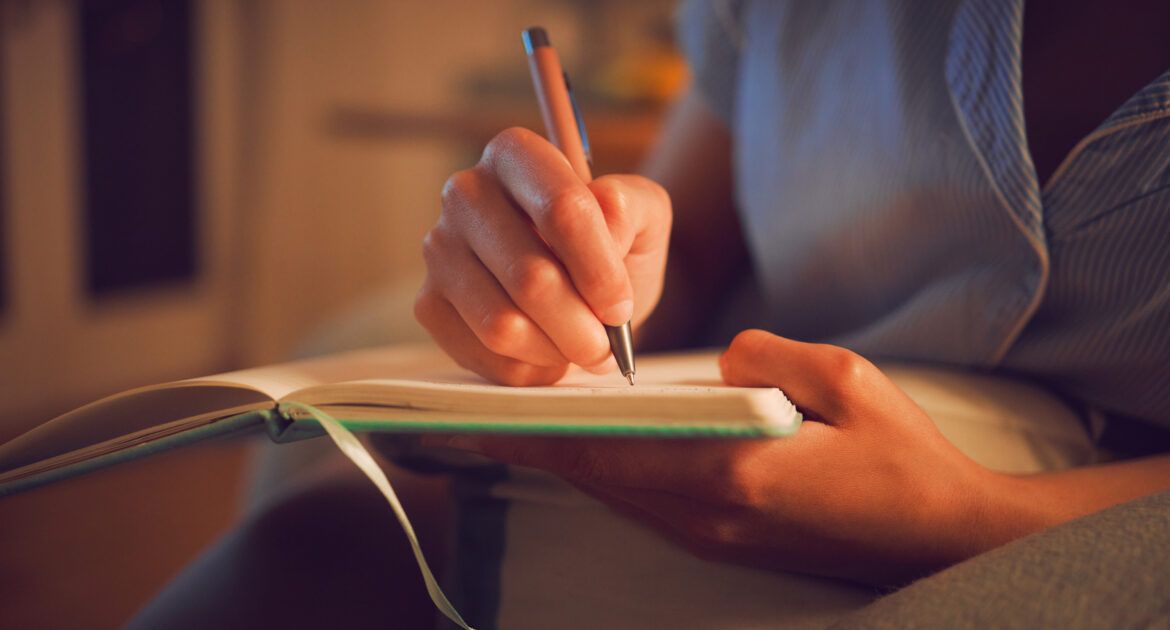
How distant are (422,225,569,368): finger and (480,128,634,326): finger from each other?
0.09ft

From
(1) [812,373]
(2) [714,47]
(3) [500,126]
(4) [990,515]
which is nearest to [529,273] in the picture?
(1) [812,373]

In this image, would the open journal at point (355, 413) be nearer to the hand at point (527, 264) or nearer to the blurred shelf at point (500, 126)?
the hand at point (527, 264)

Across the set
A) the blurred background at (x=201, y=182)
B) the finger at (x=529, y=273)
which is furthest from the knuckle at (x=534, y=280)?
the blurred background at (x=201, y=182)

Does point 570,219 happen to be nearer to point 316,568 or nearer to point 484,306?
point 484,306

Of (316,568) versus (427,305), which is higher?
(427,305)

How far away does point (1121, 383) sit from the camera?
43 centimetres

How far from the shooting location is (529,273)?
332mm

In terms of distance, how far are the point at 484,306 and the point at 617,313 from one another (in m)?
0.06

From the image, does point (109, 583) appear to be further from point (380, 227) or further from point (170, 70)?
point (380, 227)

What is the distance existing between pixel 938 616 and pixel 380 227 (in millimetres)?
2605

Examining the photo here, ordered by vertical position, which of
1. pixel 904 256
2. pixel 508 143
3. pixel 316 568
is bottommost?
pixel 316 568

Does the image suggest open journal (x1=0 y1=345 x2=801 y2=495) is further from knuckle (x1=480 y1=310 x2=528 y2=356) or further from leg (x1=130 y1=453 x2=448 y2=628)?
leg (x1=130 y1=453 x2=448 y2=628)

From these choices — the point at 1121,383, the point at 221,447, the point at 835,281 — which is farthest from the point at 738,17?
the point at 221,447

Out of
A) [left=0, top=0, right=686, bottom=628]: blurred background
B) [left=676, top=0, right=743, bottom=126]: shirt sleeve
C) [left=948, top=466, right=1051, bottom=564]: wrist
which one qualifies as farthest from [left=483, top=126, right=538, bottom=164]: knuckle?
[left=0, top=0, right=686, bottom=628]: blurred background
